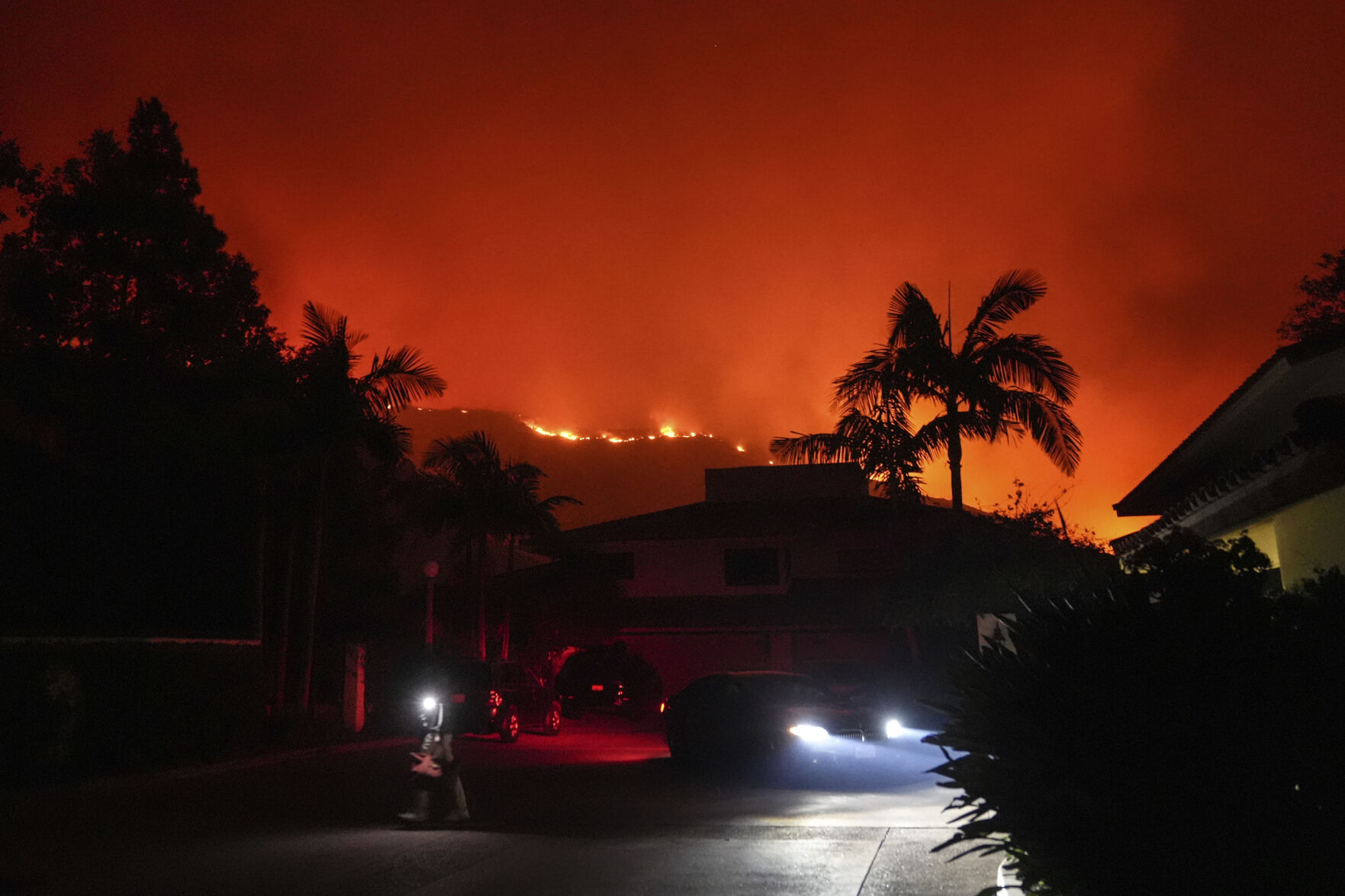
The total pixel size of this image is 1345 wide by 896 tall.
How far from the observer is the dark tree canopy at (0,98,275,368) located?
32719 mm

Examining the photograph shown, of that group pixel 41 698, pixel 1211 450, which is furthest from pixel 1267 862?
pixel 41 698

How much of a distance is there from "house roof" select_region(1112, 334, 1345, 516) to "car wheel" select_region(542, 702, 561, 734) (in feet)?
46.5

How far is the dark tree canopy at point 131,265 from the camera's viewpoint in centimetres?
3272

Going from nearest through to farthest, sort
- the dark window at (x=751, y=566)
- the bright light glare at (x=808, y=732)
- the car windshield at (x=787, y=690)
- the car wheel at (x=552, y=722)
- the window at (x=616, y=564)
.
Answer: the bright light glare at (x=808, y=732), the car windshield at (x=787, y=690), the car wheel at (x=552, y=722), the dark window at (x=751, y=566), the window at (x=616, y=564)

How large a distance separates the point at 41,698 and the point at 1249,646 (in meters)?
16.3

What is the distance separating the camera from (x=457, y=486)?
127 feet

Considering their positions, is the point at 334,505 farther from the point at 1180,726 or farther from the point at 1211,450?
the point at 1180,726

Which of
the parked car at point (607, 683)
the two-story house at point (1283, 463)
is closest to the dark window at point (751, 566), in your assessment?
the parked car at point (607, 683)

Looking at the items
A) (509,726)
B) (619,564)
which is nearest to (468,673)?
(509,726)

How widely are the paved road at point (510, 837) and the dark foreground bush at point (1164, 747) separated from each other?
9.26 ft

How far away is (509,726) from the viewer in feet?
81.7

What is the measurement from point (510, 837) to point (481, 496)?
27.2m

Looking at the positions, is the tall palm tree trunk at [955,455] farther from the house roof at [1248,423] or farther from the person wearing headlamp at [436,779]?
the person wearing headlamp at [436,779]

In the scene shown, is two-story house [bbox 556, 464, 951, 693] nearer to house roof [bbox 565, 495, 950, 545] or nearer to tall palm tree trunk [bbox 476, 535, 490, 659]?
house roof [bbox 565, 495, 950, 545]
